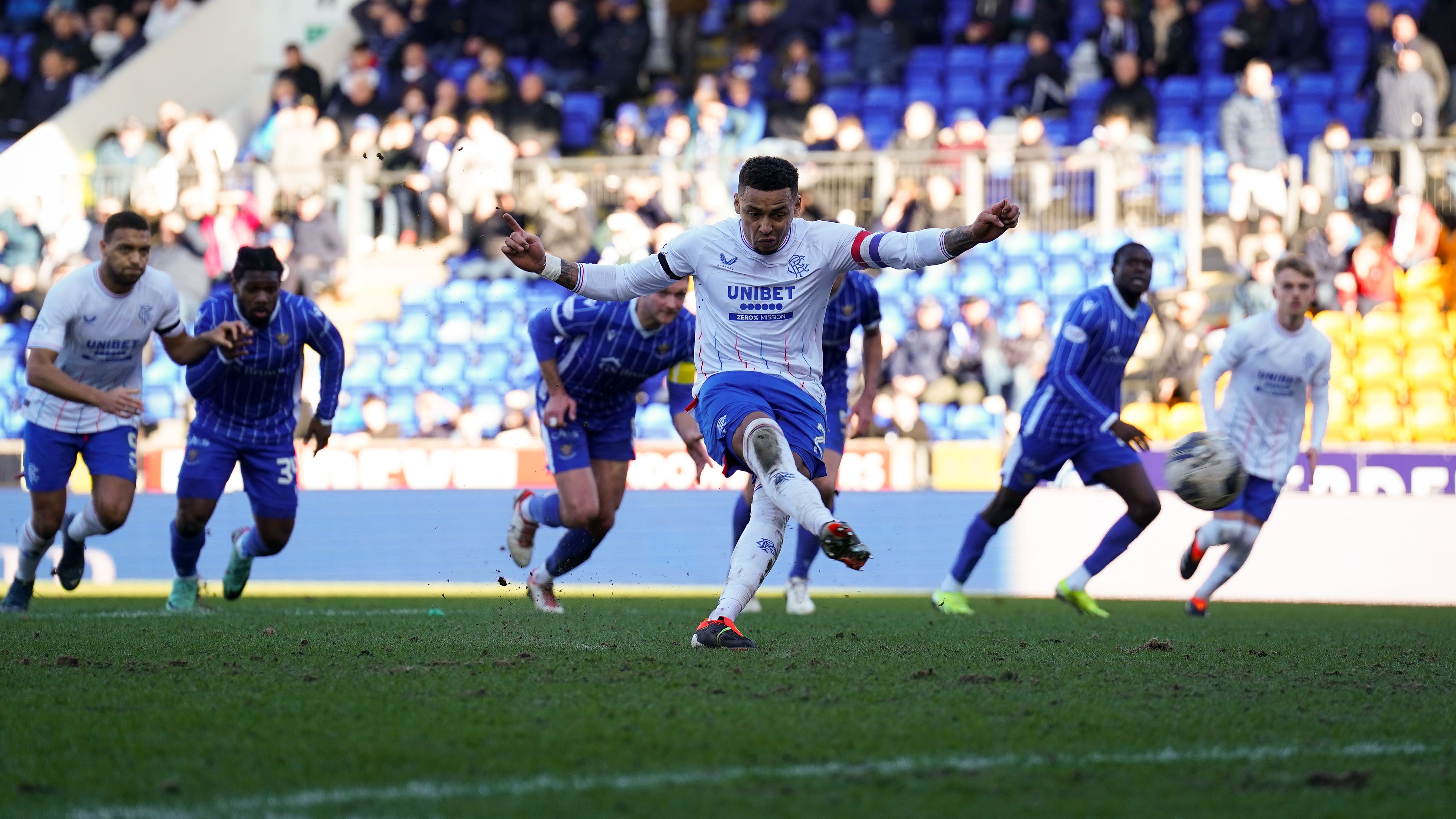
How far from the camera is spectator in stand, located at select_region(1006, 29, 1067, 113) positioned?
1972 centimetres

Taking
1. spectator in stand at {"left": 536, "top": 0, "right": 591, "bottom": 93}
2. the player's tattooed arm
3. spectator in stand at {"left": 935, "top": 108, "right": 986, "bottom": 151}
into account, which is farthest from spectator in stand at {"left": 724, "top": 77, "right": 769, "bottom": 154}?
the player's tattooed arm

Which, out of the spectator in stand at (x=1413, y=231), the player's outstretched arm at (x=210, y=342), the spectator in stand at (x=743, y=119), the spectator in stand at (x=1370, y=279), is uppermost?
the spectator in stand at (x=743, y=119)

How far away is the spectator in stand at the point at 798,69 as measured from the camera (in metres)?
20.2

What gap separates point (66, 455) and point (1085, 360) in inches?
230

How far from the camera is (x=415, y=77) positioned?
2191 cm

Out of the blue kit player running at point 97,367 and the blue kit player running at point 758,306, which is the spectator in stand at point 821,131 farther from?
the blue kit player running at point 758,306

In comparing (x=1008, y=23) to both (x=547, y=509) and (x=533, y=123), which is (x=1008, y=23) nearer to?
(x=533, y=123)

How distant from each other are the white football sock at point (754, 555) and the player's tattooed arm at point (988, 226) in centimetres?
122

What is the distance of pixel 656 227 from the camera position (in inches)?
729

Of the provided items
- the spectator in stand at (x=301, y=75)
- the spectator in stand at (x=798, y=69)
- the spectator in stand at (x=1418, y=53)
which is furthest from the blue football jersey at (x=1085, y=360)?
the spectator in stand at (x=301, y=75)

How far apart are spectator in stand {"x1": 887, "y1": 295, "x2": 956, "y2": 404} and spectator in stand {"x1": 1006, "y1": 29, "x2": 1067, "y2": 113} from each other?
166 inches

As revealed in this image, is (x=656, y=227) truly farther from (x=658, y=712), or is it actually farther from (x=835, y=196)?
(x=658, y=712)

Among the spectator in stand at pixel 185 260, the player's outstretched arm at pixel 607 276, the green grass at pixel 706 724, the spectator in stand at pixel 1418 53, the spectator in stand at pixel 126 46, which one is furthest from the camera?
the spectator in stand at pixel 126 46

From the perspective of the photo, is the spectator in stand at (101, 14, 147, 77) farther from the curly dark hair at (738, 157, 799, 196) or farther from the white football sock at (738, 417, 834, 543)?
the white football sock at (738, 417, 834, 543)
